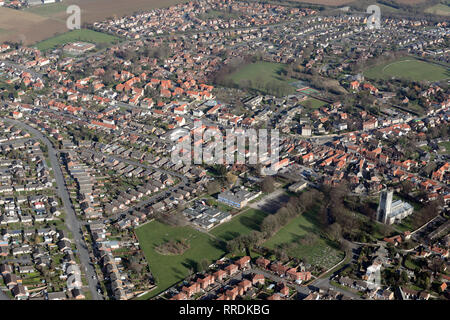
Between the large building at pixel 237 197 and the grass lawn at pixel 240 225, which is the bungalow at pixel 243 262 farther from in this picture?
the large building at pixel 237 197

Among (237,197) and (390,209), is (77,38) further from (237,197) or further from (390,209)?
(390,209)

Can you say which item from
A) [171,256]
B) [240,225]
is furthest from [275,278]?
[171,256]

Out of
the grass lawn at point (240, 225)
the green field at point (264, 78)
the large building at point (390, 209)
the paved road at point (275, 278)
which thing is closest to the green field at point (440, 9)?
the green field at point (264, 78)

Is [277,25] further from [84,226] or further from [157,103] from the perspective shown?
[84,226]

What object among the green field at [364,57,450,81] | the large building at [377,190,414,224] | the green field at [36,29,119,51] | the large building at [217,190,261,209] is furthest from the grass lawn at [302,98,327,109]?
the green field at [36,29,119,51]

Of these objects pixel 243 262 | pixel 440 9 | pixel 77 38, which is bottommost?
pixel 243 262

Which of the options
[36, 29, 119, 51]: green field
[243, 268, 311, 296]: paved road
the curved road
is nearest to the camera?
the curved road

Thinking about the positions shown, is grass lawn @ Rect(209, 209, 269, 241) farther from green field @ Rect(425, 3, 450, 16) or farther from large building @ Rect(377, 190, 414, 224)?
Result: green field @ Rect(425, 3, 450, 16)
